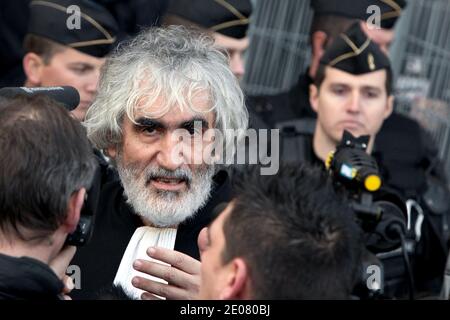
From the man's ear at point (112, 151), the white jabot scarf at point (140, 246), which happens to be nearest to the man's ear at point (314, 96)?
the man's ear at point (112, 151)

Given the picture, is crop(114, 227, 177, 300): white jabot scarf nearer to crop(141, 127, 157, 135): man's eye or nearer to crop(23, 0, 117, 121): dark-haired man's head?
crop(141, 127, 157, 135): man's eye

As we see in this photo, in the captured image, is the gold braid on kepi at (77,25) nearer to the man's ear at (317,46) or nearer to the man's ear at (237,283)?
the man's ear at (317,46)

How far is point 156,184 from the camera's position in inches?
157

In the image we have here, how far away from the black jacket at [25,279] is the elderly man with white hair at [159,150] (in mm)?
908

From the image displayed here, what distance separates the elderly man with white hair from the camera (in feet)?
13.0

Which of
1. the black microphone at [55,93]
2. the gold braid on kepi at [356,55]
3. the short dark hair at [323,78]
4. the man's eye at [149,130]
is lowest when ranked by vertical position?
the man's eye at [149,130]

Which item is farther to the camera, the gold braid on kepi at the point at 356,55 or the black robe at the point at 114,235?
the gold braid on kepi at the point at 356,55

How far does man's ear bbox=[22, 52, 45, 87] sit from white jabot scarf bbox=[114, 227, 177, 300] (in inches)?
72.1

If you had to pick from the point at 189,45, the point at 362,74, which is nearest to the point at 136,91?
the point at 189,45

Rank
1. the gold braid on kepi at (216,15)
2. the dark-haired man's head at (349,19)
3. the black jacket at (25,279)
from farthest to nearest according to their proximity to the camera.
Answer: the dark-haired man's head at (349,19) → the gold braid on kepi at (216,15) → the black jacket at (25,279)

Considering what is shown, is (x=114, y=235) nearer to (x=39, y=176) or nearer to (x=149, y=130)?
(x=149, y=130)

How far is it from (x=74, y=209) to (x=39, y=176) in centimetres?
13

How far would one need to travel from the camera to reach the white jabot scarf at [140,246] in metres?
3.87

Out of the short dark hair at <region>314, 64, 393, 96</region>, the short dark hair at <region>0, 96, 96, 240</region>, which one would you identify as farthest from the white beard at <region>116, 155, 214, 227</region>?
the short dark hair at <region>314, 64, 393, 96</region>
